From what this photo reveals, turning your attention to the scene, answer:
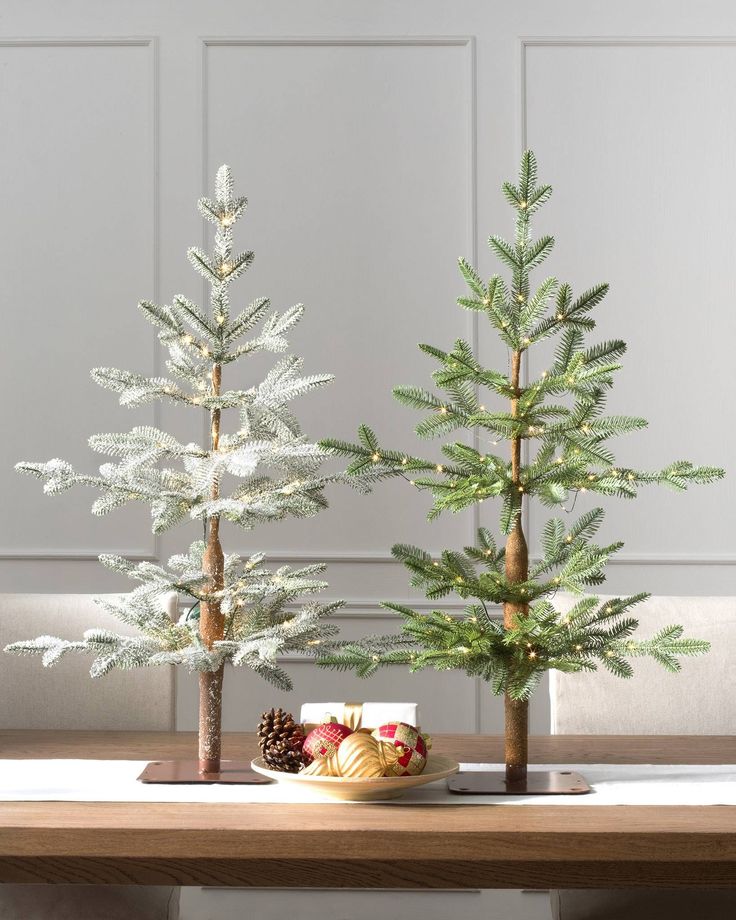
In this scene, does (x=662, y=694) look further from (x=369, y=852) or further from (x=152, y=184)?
(x=152, y=184)

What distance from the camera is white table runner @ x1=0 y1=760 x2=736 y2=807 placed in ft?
4.09

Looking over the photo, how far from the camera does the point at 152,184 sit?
10.6ft

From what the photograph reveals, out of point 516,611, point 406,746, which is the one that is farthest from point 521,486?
point 406,746

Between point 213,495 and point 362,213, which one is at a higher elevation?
point 362,213

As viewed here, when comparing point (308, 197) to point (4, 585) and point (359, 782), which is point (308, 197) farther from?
point (359, 782)

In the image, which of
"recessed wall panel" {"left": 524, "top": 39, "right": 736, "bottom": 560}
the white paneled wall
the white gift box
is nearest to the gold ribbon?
the white gift box

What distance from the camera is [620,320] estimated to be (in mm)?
3203

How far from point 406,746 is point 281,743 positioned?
163mm

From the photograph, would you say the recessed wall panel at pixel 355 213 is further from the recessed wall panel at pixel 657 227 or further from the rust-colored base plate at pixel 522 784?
the rust-colored base plate at pixel 522 784

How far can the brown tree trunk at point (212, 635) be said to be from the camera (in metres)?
1.33

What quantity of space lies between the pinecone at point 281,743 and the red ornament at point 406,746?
0.34ft

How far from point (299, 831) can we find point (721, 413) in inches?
96.0

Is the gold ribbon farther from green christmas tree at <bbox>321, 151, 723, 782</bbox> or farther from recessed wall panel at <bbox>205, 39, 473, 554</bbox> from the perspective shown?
recessed wall panel at <bbox>205, 39, 473, 554</bbox>

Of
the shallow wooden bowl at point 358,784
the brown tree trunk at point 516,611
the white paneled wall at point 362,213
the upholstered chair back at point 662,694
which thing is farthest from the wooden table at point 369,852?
the white paneled wall at point 362,213
